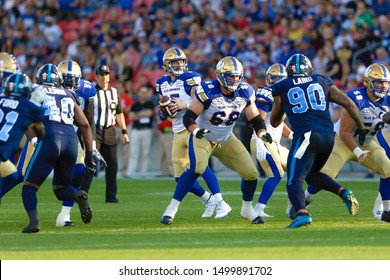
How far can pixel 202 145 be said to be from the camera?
10648mm

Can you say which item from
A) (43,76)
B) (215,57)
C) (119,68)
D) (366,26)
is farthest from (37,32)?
(43,76)

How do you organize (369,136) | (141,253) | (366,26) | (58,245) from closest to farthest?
(141,253) → (58,245) → (369,136) → (366,26)

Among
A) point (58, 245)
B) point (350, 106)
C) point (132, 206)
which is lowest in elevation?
point (132, 206)

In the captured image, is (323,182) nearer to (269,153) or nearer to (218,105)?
(269,153)

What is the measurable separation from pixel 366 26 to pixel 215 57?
3.08m

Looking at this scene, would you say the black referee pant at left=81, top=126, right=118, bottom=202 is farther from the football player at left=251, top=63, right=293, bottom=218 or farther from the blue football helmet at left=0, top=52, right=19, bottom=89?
the blue football helmet at left=0, top=52, right=19, bottom=89

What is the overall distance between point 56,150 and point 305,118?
2.46 m

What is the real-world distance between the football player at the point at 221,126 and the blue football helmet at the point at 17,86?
71.6 inches

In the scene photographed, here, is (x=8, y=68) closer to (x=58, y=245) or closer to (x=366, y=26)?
(x=58, y=245)

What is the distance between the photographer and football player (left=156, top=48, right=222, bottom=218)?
11.6m

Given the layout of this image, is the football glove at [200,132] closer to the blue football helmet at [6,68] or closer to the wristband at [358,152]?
the wristband at [358,152]

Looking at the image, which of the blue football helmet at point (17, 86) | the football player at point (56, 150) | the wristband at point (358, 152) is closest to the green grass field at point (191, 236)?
the football player at point (56, 150)

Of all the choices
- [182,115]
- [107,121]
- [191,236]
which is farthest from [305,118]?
[107,121]

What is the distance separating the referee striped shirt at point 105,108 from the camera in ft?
46.0
